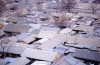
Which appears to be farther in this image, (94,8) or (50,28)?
(94,8)

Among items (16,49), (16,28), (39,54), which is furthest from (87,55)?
(16,28)

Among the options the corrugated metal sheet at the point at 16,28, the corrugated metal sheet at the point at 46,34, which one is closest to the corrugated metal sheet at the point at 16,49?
the corrugated metal sheet at the point at 46,34

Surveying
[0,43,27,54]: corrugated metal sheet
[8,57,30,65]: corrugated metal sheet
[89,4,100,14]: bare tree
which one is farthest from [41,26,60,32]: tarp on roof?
[89,4,100,14]: bare tree

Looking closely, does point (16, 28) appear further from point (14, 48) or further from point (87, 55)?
point (87, 55)

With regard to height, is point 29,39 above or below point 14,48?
above

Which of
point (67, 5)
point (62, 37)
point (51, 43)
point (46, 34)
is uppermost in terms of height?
point (67, 5)

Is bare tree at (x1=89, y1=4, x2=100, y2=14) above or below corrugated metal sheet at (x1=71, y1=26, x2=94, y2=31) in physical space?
above

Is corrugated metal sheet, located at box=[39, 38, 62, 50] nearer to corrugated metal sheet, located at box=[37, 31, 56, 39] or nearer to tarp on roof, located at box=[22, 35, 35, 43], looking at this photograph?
corrugated metal sheet, located at box=[37, 31, 56, 39]
